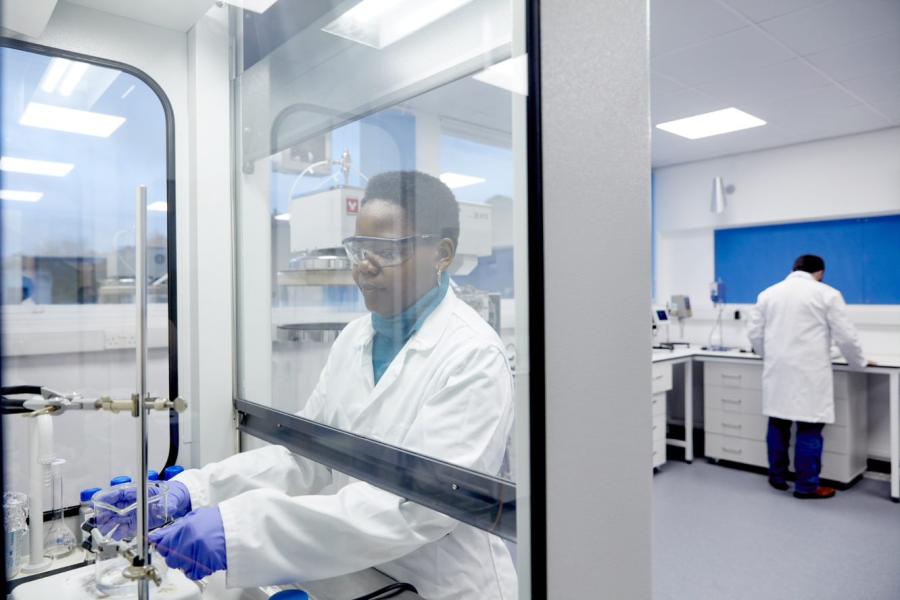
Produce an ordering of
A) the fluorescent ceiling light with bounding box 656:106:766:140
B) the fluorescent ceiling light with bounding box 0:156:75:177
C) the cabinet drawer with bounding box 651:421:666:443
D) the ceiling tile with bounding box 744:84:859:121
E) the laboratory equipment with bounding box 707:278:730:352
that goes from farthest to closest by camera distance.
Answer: the laboratory equipment with bounding box 707:278:730:352, the cabinet drawer with bounding box 651:421:666:443, the fluorescent ceiling light with bounding box 656:106:766:140, the ceiling tile with bounding box 744:84:859:121, the fluorescent ceiling light with bounding box 0:156:75:177

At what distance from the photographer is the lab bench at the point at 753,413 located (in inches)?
136

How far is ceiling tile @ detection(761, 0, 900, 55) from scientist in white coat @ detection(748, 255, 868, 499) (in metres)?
1.40

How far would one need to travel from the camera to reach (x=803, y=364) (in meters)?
3.36

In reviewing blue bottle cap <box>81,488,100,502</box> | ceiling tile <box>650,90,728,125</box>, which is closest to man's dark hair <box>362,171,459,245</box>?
blue bottle cap <box>81,488,100,502</box>

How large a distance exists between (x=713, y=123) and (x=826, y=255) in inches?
54.3

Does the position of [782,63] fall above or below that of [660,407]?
above

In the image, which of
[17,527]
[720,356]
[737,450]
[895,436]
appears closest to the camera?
[17,527]

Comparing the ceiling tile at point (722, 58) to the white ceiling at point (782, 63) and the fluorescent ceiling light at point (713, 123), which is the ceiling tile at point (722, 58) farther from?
the fluorescent ceiling light at point (713, 123)

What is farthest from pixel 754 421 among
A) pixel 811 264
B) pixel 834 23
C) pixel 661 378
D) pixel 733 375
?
pixel 834 23

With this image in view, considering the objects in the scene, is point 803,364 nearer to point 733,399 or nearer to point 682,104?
point 733,399

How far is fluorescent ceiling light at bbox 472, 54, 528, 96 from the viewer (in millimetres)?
731

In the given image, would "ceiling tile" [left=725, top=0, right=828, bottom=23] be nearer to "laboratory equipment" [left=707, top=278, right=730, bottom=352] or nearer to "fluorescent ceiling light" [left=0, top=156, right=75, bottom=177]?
"fluorescent ceiling light" [left=0, top=156, right=75, bottom=177]

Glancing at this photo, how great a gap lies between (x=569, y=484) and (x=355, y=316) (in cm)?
59

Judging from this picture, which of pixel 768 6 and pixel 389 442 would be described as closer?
pixel 389 442
